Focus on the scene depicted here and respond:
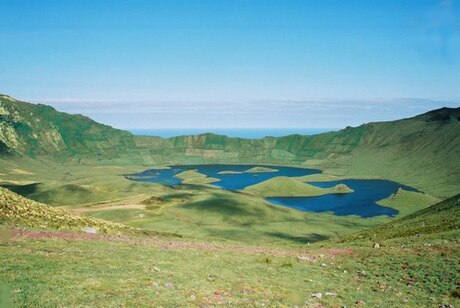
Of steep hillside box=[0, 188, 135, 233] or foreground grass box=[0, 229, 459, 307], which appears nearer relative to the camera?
foreground grass box=[0, 229, 459, 307]

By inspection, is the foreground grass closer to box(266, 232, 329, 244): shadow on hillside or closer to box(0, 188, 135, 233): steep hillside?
box(0, 188, 135, 233): steep hillside

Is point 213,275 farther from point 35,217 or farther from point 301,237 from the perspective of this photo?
point 301,237

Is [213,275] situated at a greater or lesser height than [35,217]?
greater

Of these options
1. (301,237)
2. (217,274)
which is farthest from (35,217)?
(301,237)

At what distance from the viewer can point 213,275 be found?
2895 cm

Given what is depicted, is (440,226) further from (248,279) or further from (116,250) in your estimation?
(116,250)

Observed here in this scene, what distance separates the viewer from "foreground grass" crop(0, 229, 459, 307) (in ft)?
72.3

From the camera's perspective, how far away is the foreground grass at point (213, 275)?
2205 cm

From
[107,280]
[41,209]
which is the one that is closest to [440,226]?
[107,280]

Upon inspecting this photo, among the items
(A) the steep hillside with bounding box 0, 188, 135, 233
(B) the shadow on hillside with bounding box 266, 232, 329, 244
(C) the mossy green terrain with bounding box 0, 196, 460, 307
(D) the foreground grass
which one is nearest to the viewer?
(D) the foreground grass

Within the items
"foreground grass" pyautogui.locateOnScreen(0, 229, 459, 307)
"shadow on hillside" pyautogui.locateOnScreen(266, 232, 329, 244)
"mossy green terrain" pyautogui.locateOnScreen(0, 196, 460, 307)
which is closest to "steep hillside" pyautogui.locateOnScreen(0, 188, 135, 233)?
"mossy green terrain" pyautogui.locateOnScreen(0, 196, 460, 307)

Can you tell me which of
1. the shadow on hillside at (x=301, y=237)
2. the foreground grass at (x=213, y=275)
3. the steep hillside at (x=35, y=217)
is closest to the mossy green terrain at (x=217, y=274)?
the foreground grass at (x=213, y=275)

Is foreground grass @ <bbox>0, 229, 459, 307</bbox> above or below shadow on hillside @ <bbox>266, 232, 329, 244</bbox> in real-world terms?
above

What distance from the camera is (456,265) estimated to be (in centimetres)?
3203
